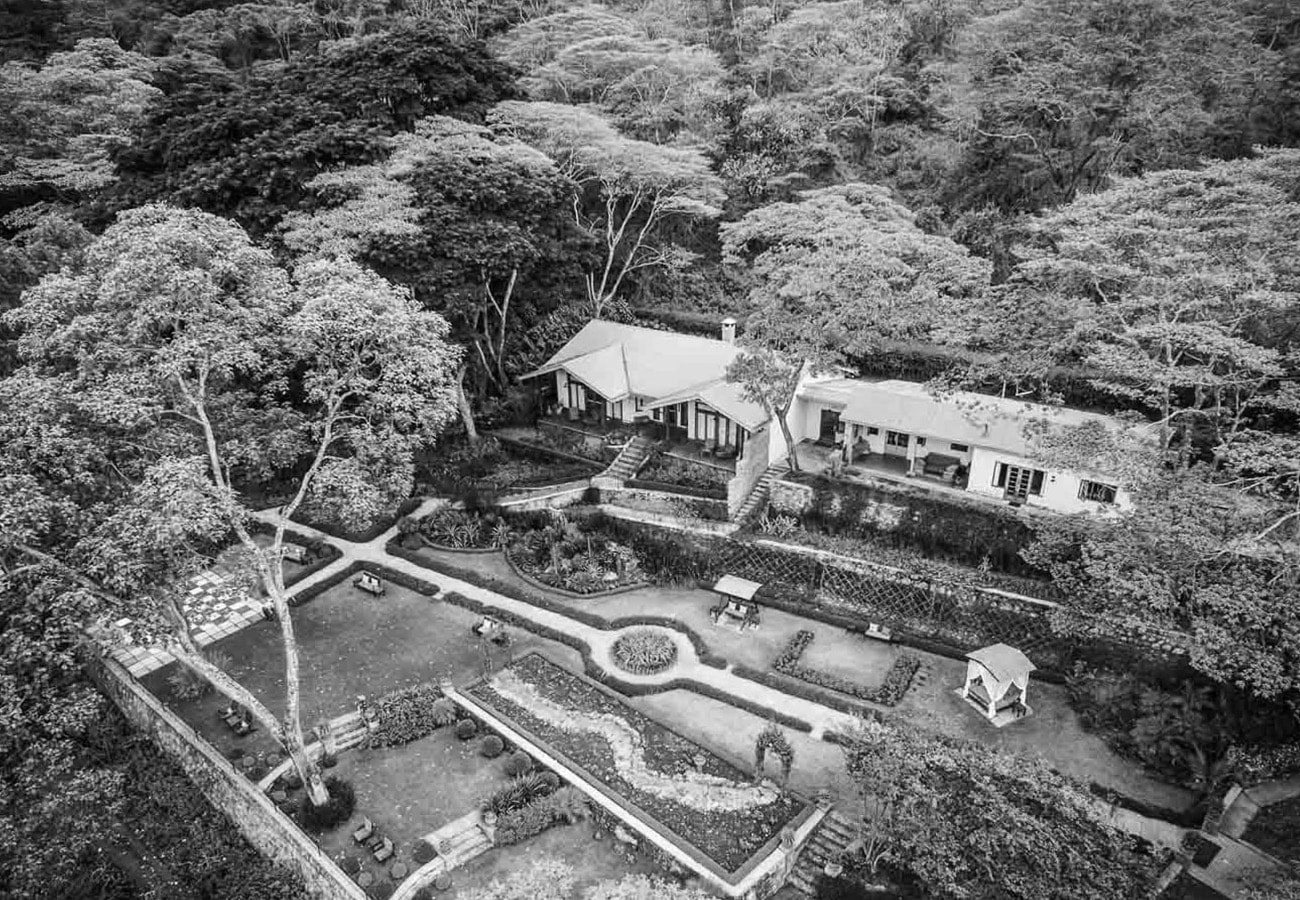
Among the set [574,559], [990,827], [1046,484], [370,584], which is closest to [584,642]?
[574,559]

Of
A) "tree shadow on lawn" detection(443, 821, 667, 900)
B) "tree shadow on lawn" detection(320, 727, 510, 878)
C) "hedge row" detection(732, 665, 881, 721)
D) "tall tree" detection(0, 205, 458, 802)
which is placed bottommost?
"tree shadow on lawn" detection(443, 821, 667, 900)

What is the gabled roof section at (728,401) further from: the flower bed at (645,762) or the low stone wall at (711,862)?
the low stone wall at (711,862)

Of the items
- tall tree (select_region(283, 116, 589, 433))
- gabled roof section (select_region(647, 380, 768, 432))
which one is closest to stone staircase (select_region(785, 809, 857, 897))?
gabled roof section (select_region(647, 380, 768, 432))

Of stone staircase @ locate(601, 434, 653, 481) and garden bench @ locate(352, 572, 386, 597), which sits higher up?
stone staircase @ locate(601, 434, 653, 481)

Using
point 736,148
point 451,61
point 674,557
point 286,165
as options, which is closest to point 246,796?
point 674,557

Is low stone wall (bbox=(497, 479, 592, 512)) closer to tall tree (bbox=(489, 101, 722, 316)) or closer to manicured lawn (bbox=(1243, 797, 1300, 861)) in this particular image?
tall tree (bbox=(489, 101, 722, 316))

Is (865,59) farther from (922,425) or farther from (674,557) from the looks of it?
(674,557)
